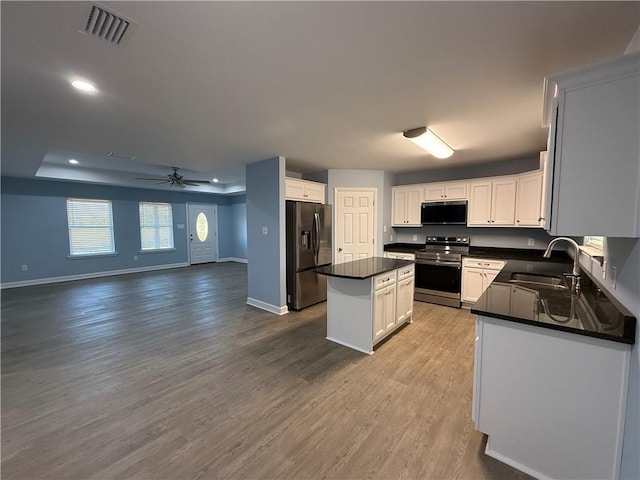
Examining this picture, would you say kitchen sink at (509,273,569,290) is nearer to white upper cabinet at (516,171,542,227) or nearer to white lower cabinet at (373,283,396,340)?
white lower cabinet at (373,283,396,340)

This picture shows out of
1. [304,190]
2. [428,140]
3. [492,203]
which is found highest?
[428,140]

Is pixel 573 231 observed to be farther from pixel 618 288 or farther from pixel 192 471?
pixel 192 471

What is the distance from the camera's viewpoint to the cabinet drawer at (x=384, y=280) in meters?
2.95

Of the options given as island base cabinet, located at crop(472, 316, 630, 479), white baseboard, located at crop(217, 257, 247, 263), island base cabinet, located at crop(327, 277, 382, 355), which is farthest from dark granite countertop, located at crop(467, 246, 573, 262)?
white baseboard, located at crop(217, 257, 247, 263)

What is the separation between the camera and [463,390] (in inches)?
91.2

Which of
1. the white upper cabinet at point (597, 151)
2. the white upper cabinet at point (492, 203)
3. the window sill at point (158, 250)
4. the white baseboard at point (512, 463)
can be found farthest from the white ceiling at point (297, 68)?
the window sill at point (158, 250)

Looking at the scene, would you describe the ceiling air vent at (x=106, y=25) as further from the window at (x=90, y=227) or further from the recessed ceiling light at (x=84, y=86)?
the window at (x=90, y=227)

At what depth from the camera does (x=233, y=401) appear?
2.19 m

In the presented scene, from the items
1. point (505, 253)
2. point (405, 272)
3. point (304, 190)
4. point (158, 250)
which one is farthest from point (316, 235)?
point (158, 250)

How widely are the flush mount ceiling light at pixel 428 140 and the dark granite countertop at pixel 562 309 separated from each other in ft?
5.59

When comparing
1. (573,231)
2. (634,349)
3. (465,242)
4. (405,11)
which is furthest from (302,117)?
(465,242)

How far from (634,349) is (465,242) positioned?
3.86m

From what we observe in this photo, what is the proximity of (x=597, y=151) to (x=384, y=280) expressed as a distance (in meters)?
2.11

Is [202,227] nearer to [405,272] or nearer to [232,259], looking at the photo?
[232,259]
